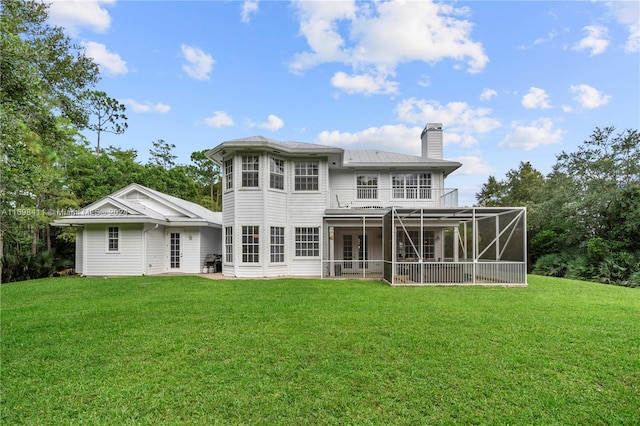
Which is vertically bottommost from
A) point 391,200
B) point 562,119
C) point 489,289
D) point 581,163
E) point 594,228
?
point 489,289

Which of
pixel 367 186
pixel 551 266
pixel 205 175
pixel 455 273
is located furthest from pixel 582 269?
pixel 205 175

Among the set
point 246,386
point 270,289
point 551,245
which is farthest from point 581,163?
point 246,386

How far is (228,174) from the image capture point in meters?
15.0

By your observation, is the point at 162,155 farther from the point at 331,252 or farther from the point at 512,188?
the point at 512,188

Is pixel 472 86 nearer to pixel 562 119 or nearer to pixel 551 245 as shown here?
pixel 562 119

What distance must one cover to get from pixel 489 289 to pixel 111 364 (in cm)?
1082

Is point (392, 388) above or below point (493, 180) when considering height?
below

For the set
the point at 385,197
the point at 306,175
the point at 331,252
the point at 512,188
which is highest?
the point at 512,188

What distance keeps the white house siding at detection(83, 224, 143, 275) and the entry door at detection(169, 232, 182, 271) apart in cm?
166

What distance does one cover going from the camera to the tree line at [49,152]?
12.2 feet

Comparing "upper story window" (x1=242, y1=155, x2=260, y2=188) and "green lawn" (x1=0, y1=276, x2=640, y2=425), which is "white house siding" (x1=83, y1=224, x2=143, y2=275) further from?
"green lawn" (x1=0, y1=276, x2=640, y2=425)

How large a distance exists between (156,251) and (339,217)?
29.6ft

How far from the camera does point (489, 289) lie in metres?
11.0

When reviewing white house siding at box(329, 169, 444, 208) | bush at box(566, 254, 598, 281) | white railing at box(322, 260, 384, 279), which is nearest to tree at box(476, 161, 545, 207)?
bush at box(566, 254, 598, 281)
